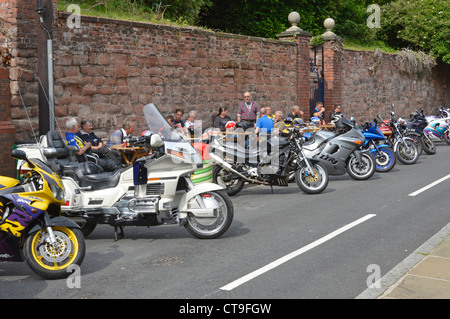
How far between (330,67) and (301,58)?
252 cm

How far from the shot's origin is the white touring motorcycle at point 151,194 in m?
7.82

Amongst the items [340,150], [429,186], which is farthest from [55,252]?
[429,186]

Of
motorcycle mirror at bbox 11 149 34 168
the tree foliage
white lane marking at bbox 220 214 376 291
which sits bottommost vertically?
white lane marking at bbox 220 214 376 291

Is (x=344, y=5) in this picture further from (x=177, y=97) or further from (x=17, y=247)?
(x=17, y=247)

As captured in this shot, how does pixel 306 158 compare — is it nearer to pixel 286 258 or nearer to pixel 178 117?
pixel 178 117

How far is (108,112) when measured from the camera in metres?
14.4

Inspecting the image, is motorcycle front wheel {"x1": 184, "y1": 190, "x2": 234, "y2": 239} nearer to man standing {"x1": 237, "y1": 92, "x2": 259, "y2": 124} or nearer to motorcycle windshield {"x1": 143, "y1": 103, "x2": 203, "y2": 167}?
motorcycle windshield {"x1": 143, "y1": 103, "x2": 203, "y2": 167}

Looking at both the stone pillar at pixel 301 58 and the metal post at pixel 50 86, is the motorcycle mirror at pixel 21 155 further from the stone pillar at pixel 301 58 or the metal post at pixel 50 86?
the stone pillar at pixel 301 58

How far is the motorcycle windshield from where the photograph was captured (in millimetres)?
7961

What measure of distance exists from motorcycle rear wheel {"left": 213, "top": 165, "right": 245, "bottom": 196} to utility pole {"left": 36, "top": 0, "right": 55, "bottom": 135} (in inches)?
132

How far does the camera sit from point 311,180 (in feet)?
39.4

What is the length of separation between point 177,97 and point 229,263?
996 cm

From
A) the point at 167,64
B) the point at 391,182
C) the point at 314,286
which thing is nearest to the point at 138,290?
the point at 314,286

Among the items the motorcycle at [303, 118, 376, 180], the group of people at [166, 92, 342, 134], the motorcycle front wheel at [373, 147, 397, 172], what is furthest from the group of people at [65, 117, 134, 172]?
the motorcycle front wheel at [373, 147, 397, 172]
